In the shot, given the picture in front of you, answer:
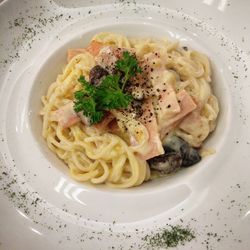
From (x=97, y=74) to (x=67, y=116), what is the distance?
0.50m

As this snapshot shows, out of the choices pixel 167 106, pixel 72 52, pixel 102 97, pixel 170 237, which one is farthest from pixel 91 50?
pixel 170 237

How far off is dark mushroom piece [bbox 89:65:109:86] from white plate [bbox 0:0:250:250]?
669mm

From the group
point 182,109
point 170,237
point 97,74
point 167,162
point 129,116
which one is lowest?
point 170,237

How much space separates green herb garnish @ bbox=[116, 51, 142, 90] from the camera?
406cm

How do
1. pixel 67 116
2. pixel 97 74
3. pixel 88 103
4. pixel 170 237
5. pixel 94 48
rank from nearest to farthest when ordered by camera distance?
pixel 170 237 < pixel 88 103 < pixel 97 74 < pixel 67 116 < pixel 94 48

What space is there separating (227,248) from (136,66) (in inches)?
70.2

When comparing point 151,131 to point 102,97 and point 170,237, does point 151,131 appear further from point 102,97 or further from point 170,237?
point 170,237

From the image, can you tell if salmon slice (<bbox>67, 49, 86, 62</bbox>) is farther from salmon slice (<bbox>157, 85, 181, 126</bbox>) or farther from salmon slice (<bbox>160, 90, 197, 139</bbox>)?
salmon slice (<bbox>160, 90, 197, 139</bbox>)

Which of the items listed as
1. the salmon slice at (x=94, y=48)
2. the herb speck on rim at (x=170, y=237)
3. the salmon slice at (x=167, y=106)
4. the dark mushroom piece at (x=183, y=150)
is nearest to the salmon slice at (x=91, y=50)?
the salmon slice at (x=94, y=48)

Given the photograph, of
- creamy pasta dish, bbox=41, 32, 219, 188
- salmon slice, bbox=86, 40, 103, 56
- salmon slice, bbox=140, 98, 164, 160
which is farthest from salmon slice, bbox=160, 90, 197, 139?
salmon slice, bbox=86, 40, 103, 56

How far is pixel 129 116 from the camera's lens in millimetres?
4082

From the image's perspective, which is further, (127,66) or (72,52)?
(72,52)

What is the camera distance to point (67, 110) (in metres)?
4.26

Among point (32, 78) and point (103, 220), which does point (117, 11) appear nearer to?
point (32, 78)
